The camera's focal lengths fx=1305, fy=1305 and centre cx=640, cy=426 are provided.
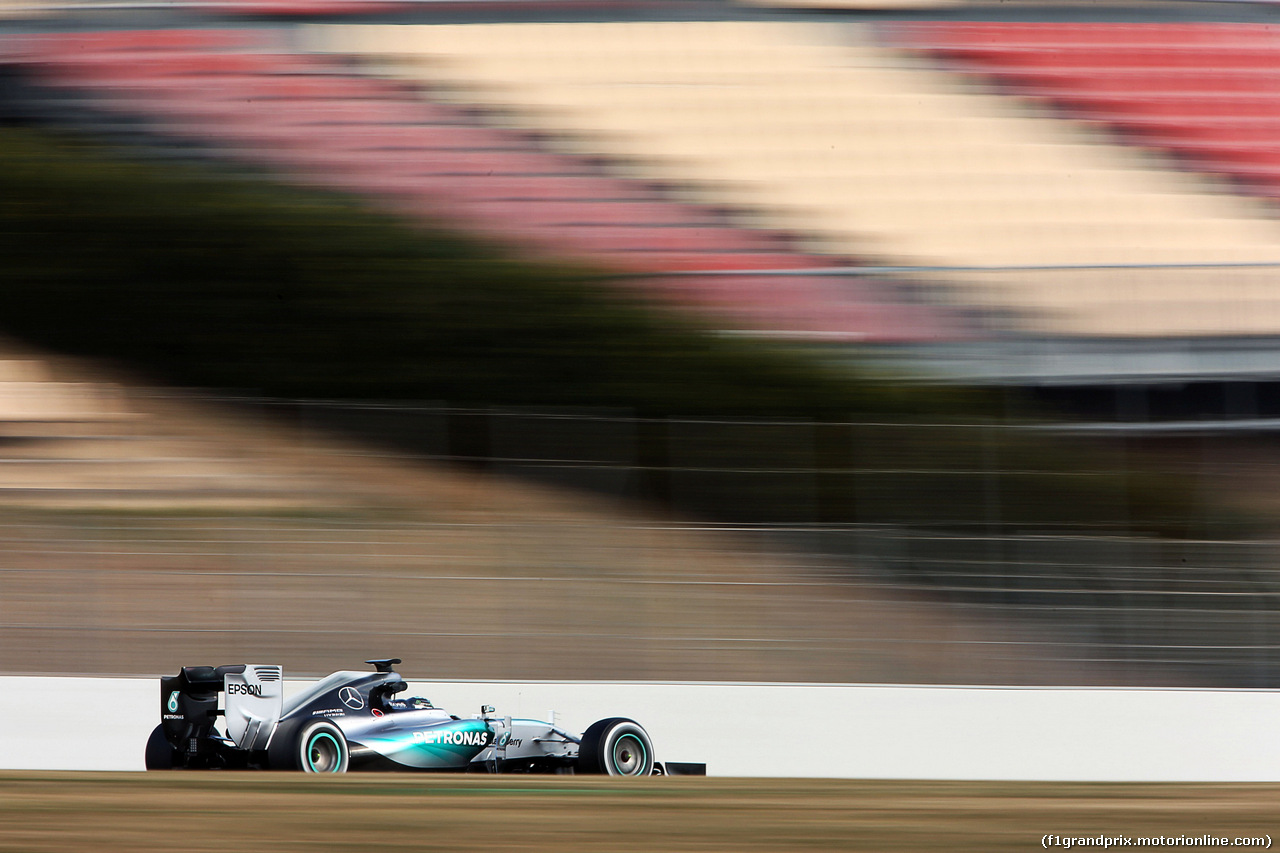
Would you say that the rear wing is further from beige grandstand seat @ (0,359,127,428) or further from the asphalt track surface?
beige grandstand seat @ (0,359,127,428)

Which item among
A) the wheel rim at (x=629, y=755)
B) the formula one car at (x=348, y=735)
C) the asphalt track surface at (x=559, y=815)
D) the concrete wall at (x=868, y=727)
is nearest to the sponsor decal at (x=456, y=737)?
the formula one car at (x=348, y=735)

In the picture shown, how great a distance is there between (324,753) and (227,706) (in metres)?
0.33

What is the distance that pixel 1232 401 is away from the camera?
19.2 ft

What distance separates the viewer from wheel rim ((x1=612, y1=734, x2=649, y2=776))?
402 centimetres

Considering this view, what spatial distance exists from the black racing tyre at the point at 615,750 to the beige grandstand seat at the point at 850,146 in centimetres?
335

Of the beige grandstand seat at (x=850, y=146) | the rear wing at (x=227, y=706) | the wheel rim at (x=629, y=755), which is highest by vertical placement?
the beige grandstand seat at (x=850, y=146)

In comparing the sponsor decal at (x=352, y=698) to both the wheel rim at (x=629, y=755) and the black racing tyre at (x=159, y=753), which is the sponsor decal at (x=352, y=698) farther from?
the wheel rim at (x=629, y=755)

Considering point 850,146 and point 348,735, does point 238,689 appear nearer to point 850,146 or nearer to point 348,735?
point 348,735

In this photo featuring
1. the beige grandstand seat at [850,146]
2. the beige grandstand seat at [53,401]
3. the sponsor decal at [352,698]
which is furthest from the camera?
the beige grandstand seat at [850,146]

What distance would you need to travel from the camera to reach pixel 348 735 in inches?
159

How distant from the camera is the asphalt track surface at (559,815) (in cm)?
247

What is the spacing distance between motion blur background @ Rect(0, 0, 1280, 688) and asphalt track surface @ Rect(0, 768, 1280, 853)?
4.72ft

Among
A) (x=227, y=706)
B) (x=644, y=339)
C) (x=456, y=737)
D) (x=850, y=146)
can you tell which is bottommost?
(x=456, y=737)

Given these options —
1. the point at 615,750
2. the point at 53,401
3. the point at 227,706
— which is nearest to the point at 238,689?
the point at 227,706
